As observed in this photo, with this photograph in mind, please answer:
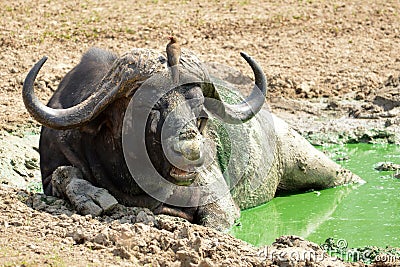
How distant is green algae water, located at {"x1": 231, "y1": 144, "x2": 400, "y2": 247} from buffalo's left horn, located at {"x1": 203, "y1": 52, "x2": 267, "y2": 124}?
0.99m

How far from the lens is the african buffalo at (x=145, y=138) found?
610 cm

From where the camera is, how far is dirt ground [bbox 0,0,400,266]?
226 inches

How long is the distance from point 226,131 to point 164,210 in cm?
137

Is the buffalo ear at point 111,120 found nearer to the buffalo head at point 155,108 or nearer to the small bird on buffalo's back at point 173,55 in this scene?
the buffalo head at point 155,108

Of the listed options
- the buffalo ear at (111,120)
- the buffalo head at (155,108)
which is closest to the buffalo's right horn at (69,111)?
the buffalo head at (155,108)

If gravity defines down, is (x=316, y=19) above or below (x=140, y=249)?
above

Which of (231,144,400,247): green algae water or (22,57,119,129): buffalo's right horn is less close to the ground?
(22,57,119,129): buffalo's right horn

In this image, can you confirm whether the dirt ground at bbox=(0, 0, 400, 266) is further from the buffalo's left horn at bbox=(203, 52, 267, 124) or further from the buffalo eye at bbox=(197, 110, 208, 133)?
the buffalo's left horn at bbox=(203, 52, 267, 124)

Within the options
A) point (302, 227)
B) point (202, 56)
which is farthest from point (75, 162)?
point (202, 56)

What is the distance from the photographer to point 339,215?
7.53 meters

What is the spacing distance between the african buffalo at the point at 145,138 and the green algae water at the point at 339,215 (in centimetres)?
29

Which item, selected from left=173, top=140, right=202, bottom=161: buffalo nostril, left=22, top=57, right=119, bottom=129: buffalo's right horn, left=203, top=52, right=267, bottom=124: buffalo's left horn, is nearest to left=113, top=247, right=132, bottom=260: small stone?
left=173, top=140, right=202, bottom=161: buffalo nostril

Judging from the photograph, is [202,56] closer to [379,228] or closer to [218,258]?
[379,228]

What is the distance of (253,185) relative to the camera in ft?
25.9
